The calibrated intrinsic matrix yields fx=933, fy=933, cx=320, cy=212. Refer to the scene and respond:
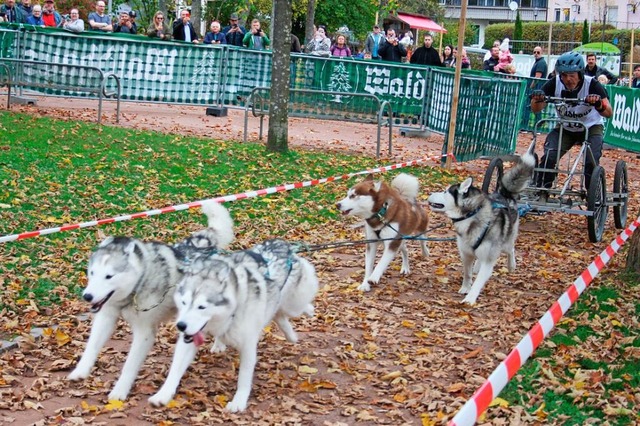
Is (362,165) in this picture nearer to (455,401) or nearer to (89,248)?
(89,248)

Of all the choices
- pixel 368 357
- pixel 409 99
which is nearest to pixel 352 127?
pixel 409 99

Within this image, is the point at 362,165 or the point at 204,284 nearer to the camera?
the point at 204,284

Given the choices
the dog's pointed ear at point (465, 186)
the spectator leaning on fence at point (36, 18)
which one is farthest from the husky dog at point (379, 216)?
the spectator leaning on fence at point (36, 18)

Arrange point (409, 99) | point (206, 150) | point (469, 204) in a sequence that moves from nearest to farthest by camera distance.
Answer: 1. point (469, 204)
2. point (206, 150)
3. point (409, 99)

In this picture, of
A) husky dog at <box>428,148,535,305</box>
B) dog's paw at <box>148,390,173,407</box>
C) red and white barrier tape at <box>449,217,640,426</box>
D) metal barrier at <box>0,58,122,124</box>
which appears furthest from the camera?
metal barrier at <box>0,58,122,124</box>

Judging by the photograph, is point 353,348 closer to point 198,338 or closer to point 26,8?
point 198,338

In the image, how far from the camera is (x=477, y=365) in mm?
6668

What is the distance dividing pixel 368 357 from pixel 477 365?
78 centimetres

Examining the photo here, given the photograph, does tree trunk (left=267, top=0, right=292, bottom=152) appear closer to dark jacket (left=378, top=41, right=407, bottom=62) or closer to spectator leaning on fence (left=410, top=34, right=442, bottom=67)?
spectator leaning on fence (left=410, top=34, right=442, bottom=67)

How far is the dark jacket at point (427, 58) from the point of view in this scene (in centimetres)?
2312

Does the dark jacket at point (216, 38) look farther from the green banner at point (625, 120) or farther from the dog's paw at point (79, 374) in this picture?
the dog's paw at point (79, 374)

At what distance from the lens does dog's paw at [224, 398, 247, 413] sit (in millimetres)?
5602

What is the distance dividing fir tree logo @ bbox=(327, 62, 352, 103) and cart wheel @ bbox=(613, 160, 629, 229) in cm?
1058

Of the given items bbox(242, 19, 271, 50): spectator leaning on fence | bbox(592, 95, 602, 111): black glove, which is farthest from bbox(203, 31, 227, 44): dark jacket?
bbox(592, 95, 602, 111): black glove
